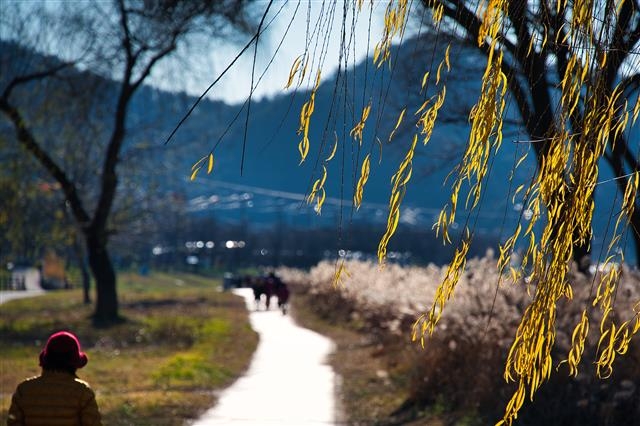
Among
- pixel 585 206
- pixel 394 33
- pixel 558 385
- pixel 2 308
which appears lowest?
pixel 2 308

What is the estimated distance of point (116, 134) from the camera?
109 ft

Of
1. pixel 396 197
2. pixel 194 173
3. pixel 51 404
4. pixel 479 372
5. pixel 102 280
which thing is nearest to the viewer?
pixel 194 173

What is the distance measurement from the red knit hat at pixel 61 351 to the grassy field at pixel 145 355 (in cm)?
604

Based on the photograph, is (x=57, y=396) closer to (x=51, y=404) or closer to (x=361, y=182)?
(x=51, y=404)

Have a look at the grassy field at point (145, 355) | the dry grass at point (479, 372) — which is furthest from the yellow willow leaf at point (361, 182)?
the grassy field at point (145, 355)

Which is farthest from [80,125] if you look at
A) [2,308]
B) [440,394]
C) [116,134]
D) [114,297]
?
[440,394]

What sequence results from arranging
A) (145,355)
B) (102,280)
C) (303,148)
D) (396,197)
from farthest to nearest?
(102,280) < (145,355) < (303,148) < (396,197)

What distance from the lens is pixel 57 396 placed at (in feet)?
22.8

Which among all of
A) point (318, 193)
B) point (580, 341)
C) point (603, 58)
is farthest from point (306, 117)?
point (580, 341)

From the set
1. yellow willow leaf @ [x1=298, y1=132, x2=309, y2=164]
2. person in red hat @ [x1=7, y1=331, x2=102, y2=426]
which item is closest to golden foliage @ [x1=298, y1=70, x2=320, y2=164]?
yellow willow leaf @ [x1=298, y1=132, x2=309, y2=164]

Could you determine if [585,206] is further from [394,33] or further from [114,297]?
[114,297]

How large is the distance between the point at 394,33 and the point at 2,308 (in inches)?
1541

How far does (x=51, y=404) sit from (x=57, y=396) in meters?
0.05

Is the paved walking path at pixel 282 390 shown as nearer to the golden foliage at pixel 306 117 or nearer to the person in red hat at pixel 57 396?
the person in red hat at pixel 57 396
